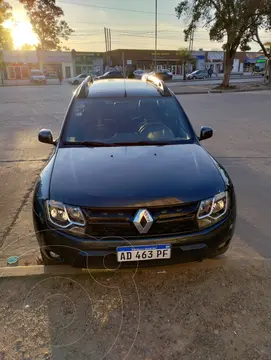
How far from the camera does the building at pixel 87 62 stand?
60188mm

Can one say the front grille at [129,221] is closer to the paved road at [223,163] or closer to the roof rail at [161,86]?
the paved road at [223,163]

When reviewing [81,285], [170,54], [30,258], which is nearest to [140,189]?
[81,285]

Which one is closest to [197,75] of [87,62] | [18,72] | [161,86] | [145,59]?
[145,59]

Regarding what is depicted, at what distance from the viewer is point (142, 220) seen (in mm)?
2234

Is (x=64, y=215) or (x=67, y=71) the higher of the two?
(x=64, y=215)

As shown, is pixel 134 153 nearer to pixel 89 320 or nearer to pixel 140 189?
pixel 140 189

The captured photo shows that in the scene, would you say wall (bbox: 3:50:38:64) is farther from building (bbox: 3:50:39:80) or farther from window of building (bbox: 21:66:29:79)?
window of building (bbox: 21:66:29:79)

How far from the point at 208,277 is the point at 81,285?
47.0 inches

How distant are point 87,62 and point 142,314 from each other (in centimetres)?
6545

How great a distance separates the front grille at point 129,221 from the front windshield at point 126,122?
1.21 metres

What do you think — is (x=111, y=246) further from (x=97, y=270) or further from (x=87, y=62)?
(x=87, y=62)

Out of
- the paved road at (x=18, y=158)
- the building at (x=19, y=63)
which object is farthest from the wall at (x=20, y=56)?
the paved road at (x=18, y=158)

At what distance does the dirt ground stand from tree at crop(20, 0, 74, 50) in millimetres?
60118

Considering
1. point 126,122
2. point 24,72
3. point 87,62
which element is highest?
point 87,62
